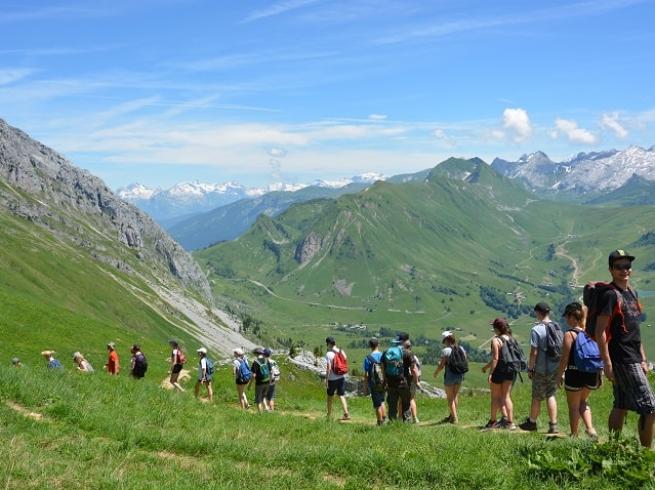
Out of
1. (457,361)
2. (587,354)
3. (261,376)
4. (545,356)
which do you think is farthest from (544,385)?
(261,376)

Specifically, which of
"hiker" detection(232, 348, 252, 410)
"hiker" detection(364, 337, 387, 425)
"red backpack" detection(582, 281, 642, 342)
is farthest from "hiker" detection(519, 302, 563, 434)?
"hiker" detection(232, 348, 252, 410)

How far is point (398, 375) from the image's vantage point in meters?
20.5

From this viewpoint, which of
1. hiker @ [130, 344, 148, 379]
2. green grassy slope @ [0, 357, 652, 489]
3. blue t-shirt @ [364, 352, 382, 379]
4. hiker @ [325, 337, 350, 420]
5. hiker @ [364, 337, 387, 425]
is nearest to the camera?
green grassy slope @ [0, 357, 652, 489]

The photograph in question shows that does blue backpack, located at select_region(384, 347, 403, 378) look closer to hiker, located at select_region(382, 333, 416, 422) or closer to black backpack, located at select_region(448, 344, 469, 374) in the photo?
hiker, located at select_region(382, 333, 416, 422)

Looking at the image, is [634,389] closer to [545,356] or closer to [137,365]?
[545,356]

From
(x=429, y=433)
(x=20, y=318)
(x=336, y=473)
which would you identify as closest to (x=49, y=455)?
(x=336, y=473)

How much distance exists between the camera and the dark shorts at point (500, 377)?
64.4 feet

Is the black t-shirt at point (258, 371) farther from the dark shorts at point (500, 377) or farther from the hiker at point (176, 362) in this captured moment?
the dark shorts at point (500, 377)

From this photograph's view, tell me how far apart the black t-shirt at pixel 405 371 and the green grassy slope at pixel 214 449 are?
10.4 ft

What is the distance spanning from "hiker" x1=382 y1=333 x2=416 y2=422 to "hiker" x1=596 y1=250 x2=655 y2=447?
314 inches

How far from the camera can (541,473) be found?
38.0 ft

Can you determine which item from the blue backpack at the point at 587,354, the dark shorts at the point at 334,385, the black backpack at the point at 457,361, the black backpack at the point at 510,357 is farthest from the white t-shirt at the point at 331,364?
the blue backpack at the point at 587,354

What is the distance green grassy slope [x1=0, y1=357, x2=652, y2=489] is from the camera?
11000 mm

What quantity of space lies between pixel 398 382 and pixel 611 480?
1001 cm
